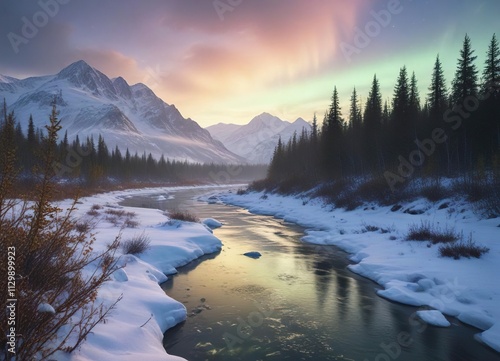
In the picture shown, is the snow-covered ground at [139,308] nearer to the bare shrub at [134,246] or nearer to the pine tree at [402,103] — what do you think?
the bare shrub at [134,246]

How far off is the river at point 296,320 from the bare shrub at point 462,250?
367cm

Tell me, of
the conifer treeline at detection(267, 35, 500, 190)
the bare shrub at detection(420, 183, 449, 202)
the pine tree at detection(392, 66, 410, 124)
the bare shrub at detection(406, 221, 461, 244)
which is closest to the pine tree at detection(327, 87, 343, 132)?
the conifer treeline at detection(267, 35, 500, 190)

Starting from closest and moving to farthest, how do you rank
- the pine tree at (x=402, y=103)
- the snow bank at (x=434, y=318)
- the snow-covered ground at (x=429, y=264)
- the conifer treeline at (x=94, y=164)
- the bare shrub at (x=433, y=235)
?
the snow bank at (x=434, y=318), the snow-covered ground at (x=429, y=264), the bare shrub at (x=433, y=235), the pine tree at (x=402, y=103), the conifer treeline at (x=94, y=164)

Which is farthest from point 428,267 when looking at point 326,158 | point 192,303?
point 326,158

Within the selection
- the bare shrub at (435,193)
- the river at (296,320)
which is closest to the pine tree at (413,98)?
the bare shrub at (435,193)

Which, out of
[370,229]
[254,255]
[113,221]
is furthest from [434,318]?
[113,221]

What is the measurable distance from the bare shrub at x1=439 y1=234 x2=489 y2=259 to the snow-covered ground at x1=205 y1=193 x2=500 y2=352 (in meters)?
0.24

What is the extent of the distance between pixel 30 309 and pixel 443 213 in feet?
72.4

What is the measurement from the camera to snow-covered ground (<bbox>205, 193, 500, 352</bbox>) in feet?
28.6

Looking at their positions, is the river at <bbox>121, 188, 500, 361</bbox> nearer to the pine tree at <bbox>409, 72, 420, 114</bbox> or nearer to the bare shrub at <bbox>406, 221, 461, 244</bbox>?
the bare shrub at <bbox>406, 221, 461, 244</bbox>

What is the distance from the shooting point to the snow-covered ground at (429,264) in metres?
8.71

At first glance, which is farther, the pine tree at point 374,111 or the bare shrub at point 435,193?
the pine tree at point 374,111

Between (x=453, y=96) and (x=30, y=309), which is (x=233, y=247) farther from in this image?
(x=453, y=96)

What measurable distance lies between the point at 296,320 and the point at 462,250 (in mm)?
8205
